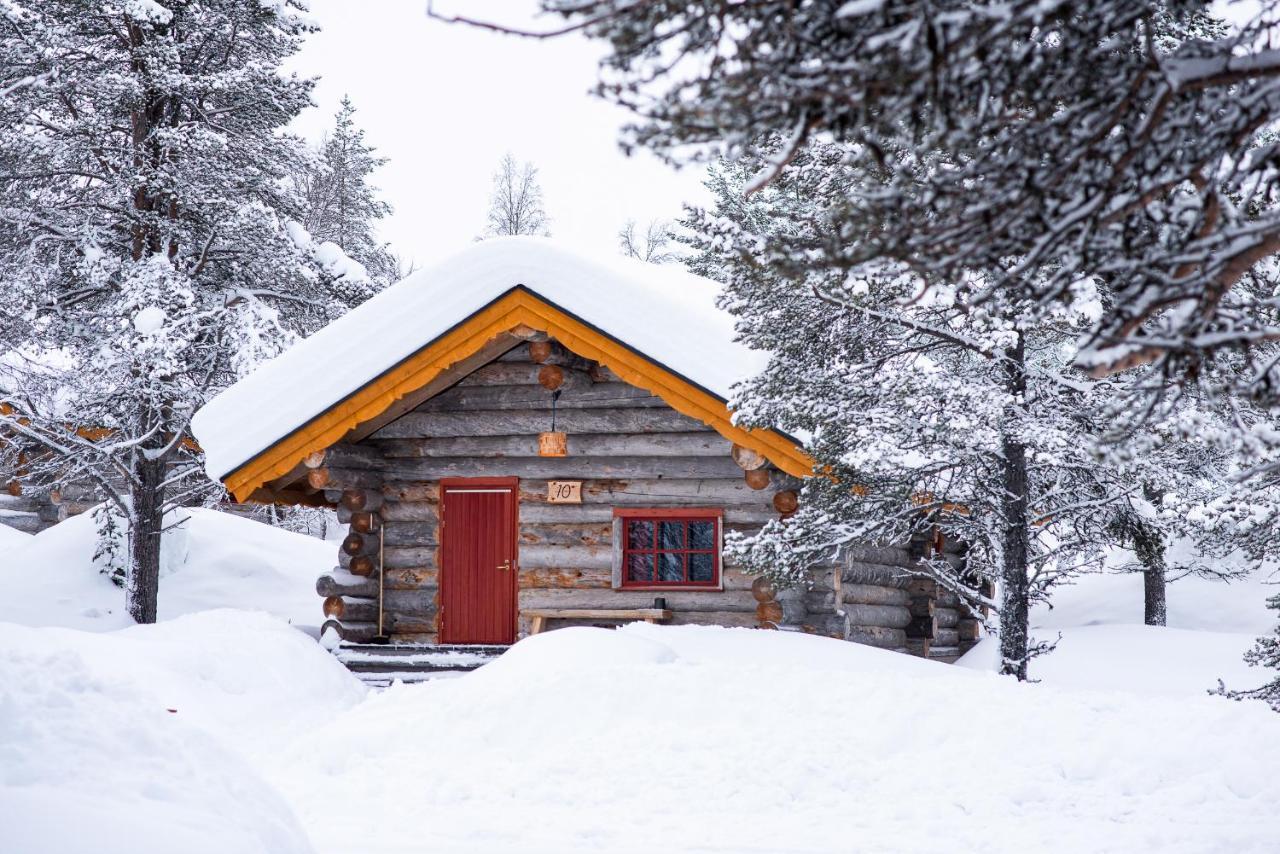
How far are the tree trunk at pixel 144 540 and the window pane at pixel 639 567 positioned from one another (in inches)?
288

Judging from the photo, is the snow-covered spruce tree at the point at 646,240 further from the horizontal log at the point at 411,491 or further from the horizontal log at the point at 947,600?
the horizontal log at the point at 411,491

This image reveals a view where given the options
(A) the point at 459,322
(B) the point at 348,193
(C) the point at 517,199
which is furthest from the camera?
(C) the point at 517,199

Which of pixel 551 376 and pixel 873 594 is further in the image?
pixel 873 594

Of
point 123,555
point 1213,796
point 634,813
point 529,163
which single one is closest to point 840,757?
point 634,813

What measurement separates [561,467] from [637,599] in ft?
5.42

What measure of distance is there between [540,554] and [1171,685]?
776 centimetres

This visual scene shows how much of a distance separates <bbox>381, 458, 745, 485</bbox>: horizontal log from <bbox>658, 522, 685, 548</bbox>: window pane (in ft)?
1.92

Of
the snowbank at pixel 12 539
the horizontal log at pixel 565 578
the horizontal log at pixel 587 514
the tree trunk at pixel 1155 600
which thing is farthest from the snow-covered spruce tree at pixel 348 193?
the tree trunk at pixel 1155 600

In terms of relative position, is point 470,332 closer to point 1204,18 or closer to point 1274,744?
point 1204,18

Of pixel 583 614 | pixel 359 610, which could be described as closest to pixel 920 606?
pixel 583 614

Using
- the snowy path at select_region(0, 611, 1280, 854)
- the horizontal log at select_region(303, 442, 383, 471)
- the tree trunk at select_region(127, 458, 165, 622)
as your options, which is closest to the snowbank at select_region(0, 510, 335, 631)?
the tree trunk at select_region(127, 458, 165, 622)

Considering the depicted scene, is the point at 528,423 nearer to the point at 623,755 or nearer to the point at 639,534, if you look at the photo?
the point at 639,534

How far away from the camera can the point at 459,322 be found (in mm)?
11828

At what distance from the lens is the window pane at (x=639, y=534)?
1277 cm
